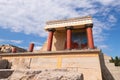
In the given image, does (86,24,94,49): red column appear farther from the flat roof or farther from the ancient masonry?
the flat roof

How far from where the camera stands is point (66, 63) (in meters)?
11.5

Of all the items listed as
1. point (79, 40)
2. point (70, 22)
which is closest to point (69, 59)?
point (70, 22)

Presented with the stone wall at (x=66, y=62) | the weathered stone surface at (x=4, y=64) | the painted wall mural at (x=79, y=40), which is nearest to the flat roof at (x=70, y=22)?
the painted wall mural at (x=79, y=40)

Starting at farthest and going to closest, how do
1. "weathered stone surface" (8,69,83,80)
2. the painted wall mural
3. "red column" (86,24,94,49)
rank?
the painted wall mural < "red column" (86,24,94,49) < "weathered stone surface" (8,69,83,80)

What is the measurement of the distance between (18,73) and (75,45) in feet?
51.6

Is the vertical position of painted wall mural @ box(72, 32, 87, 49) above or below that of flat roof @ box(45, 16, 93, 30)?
below

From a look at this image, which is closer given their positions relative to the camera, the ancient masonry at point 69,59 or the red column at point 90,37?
the ancient masonry at point 69,59

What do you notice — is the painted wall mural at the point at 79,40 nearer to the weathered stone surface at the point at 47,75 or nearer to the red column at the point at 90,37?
the red column at the point at 90,37

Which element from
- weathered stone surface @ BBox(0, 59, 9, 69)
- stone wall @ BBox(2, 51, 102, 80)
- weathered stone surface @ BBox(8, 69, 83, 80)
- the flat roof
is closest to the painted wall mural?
the flat roof

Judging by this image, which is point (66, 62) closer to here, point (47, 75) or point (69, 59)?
point (69, 59)

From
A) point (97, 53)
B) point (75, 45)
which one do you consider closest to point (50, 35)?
point (75, 45)

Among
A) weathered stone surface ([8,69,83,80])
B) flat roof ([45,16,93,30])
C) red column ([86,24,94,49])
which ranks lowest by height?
weathered stone surface ([8,69,83,80])

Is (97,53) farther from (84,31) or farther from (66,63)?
(84,31)

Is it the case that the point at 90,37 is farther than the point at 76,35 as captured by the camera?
No
